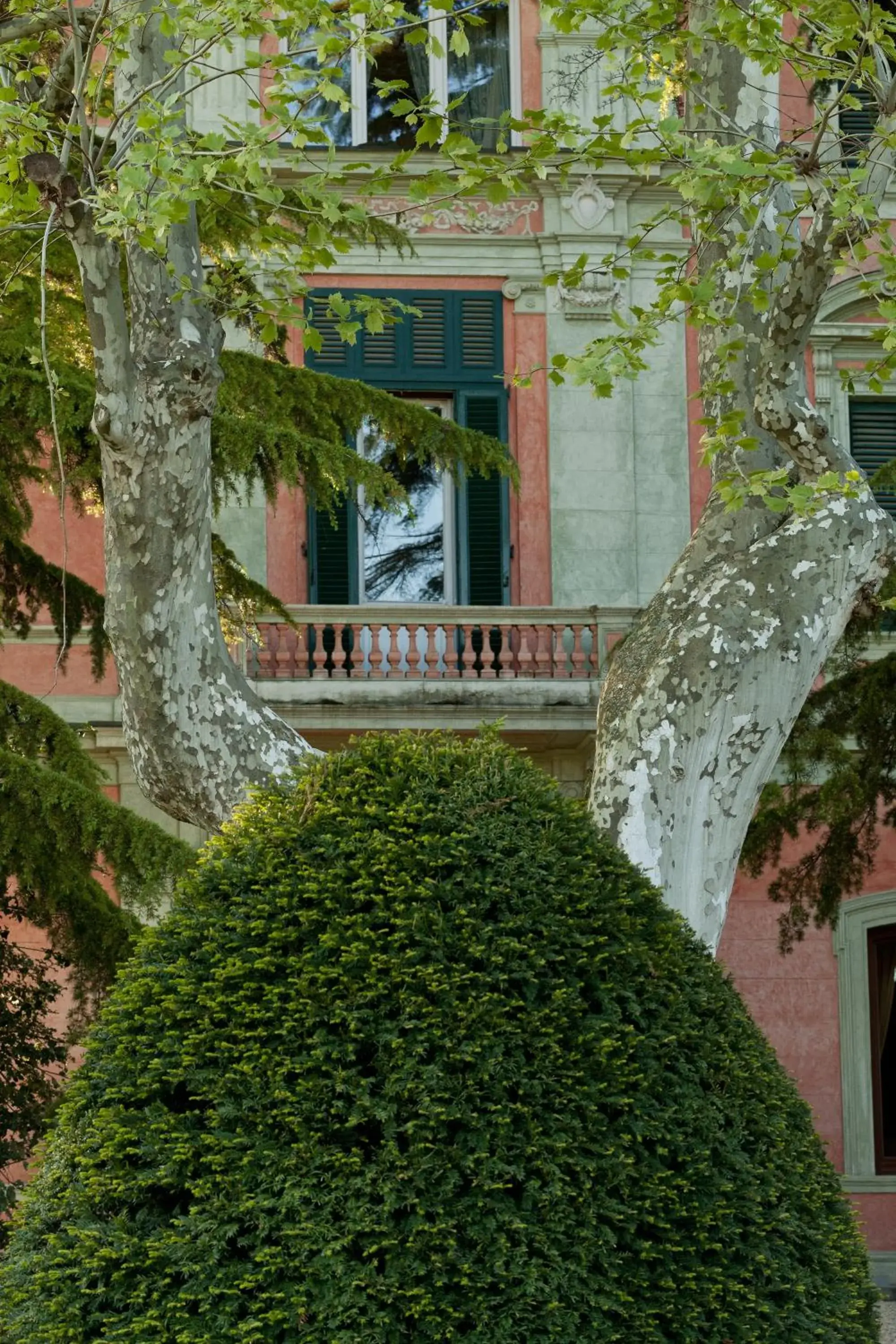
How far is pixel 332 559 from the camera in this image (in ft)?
49.5

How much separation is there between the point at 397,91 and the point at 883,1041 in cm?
904

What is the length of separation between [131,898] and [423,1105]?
3.31m

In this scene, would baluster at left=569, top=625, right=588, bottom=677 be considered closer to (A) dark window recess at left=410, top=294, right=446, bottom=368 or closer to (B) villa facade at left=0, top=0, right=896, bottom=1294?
(B) villa facade at left=0, top=0, right=896, bottom=1294

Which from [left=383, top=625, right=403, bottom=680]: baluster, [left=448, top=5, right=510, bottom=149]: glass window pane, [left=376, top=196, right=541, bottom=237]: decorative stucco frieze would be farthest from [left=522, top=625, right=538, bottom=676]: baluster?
[left=448, top=5, right=510, bottom=149]: glass window pane

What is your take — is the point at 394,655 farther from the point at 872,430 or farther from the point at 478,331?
the point at 872,430

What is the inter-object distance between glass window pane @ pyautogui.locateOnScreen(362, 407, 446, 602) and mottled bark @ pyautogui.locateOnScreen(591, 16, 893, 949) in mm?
9010

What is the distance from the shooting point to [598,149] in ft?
22.3

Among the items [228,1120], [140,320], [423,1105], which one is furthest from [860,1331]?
[140,320]

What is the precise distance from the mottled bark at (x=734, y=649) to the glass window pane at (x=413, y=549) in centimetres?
901

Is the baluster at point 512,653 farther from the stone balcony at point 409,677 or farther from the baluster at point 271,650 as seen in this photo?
the baluster at point 271,650

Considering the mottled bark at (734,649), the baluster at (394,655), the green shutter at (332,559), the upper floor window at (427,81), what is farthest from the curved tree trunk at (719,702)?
the upper floor window at (427,81)

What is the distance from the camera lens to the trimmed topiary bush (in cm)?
419

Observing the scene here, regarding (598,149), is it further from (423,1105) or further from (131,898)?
(423,1105)

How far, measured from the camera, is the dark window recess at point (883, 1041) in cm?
1473
